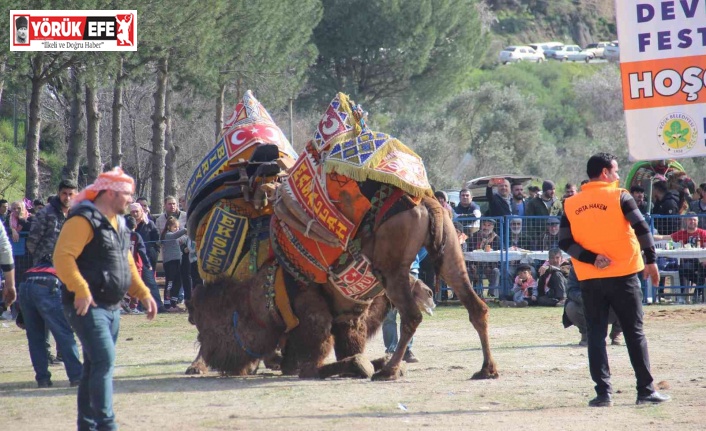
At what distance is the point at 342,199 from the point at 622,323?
2.67 meters

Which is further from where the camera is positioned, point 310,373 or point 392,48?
point 392,48

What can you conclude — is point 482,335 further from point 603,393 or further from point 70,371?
point 70,371

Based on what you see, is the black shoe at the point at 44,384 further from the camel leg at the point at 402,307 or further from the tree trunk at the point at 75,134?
the tree trunk at the point at 75,134

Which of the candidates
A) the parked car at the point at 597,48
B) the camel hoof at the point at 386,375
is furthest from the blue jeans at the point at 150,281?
the parked car at the point at 597,48

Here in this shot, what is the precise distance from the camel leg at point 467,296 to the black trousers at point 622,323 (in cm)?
122

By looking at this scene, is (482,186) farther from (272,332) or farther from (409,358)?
(272,332)

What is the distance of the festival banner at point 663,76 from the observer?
14.0m

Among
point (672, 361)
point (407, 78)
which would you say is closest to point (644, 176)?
point (672, 361)

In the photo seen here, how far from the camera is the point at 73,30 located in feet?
69.4

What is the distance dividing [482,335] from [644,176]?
11075 millimetres

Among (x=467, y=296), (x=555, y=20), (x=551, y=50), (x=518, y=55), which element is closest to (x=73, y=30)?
(x=467, y=296)

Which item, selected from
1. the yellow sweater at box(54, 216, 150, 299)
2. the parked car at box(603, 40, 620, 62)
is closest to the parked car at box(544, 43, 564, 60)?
the parked car at box(603, 40, 620, 62)

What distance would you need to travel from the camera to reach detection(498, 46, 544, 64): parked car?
7481cm

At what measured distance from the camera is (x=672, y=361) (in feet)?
34.3
